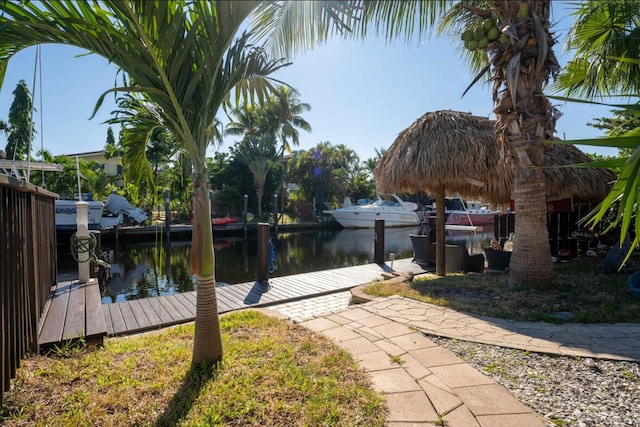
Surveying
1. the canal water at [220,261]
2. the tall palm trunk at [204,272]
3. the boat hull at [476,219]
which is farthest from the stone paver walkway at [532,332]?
the boat hull at [476,219]

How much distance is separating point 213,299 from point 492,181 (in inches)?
232

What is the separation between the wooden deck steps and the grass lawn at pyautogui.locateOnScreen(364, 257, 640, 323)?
3399 mm

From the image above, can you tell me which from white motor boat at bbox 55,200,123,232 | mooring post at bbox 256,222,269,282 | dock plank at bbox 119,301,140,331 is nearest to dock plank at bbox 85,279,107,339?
dock plank at bbox 119,301,140,331

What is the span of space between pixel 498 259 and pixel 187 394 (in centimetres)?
608

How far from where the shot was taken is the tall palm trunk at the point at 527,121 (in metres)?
4.57

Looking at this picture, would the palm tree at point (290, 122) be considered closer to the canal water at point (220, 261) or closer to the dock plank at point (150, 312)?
the canal water at point (220, 261)

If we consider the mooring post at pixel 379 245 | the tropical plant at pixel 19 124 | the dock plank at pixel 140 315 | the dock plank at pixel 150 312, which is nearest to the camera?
the dock plank at pixel 140 315

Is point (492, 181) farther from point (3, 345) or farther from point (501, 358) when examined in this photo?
point (3, 345)

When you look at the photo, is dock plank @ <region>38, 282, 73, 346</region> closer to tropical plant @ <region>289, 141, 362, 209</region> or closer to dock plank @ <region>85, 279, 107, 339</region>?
dock plank @ <region>85, 279, 107, 339</region>

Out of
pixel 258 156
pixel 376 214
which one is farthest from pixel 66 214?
pixel 376 214

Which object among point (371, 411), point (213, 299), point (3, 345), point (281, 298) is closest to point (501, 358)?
point (371, 411)

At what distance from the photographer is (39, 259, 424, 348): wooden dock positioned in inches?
124

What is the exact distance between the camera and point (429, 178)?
20.9 feet

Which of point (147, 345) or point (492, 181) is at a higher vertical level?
point (492, 181)
